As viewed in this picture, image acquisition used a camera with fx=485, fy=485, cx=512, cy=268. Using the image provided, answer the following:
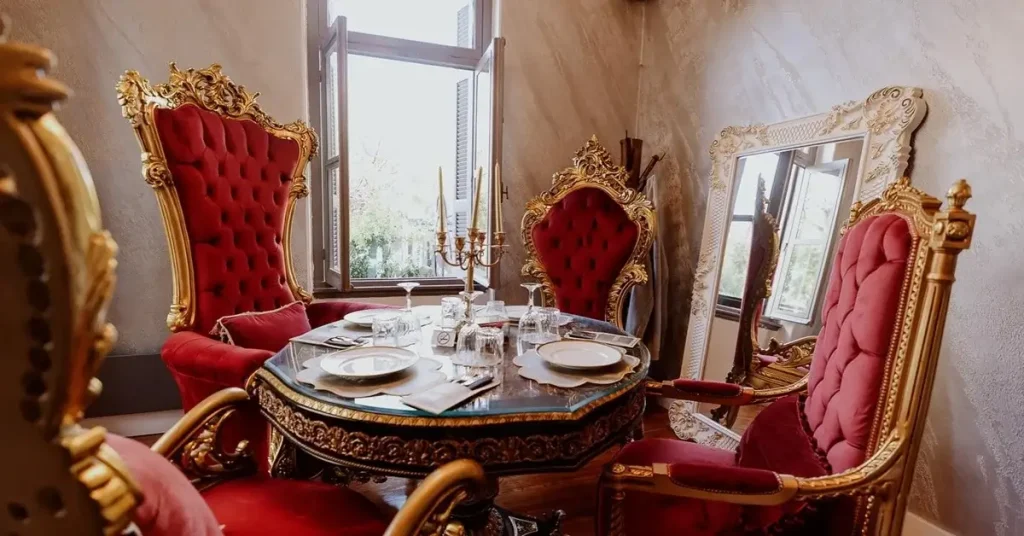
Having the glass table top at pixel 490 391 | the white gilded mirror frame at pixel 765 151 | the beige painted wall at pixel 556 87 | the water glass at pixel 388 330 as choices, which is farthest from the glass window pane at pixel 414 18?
the glass table top at pixel 490 391

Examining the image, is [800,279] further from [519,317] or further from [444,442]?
[444,442]

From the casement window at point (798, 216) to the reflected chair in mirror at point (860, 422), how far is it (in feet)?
3.00

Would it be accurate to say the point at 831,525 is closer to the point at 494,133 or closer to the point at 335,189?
the point at 494,133

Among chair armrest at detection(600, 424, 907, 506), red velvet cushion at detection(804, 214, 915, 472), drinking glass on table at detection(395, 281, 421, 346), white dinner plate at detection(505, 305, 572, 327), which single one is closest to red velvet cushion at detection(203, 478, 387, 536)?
drinking glass on table at detection(395, 281, 421, 346)

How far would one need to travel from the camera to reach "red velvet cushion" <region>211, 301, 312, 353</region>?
5.65ft

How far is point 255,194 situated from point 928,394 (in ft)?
7.92

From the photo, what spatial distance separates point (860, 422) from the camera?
1.00m

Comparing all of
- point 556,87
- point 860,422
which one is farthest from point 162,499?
point 556,87

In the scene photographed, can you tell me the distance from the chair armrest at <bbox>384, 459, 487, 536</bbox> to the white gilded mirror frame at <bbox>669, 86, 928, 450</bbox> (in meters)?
1.79

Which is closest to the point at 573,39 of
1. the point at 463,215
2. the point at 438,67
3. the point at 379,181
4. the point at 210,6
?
the point at 438,67

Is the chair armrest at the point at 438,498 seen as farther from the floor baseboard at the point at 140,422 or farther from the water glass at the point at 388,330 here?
the floor baseboard at the point at 140,422

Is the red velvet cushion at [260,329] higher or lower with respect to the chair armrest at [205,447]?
higher

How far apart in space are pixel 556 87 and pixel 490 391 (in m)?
2.60

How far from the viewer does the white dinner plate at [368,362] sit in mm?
1140
